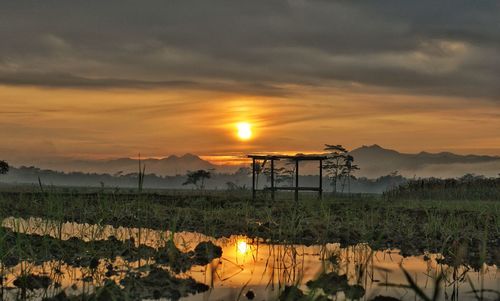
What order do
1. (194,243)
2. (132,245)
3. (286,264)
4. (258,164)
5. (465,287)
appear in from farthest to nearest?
(258,164) → (194,243) → (132,245) → (286,264) → (465,287)

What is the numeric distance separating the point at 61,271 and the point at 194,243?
3473 millimetres

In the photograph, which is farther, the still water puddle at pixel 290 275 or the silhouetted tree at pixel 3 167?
the silhouetted tree at pixel 3 167

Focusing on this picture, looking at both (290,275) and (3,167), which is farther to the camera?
(3,167)

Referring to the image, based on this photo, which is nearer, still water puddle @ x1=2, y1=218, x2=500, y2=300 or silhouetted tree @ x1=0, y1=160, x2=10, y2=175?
still water puddle @ x1=2, y1=218, x2=500, y2=300

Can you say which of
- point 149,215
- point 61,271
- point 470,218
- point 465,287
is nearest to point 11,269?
point 61,271

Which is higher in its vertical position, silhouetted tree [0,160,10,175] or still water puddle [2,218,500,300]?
silhouetted tree [0,160,10,175]

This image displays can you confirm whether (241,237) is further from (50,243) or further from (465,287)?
(465,287)

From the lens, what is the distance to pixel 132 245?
9156 millimetres

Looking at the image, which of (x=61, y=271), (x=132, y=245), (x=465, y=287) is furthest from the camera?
(x=132, y=245)

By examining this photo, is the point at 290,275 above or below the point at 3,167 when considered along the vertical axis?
below

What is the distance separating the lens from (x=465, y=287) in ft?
22.2

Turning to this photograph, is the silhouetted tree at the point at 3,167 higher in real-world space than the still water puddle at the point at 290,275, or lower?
higher

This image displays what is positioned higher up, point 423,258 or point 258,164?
point 258,164

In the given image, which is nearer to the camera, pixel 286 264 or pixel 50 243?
pixel 286 264
